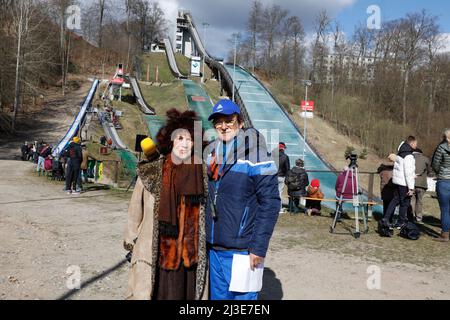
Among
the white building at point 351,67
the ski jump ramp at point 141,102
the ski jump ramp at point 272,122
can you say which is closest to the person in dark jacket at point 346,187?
the ski jump ramp at point 272,122

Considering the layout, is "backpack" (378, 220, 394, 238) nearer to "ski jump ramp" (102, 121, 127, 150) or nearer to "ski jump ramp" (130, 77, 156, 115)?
"ski jump ramp" (102, 121, 127, 150)

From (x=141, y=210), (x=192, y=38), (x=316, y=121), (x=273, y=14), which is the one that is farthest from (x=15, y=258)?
(x=273, y=14)

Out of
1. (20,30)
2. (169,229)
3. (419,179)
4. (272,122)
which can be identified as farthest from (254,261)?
(20,30)

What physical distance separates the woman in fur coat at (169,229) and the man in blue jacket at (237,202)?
10 cm

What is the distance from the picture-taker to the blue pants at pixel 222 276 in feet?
10.3

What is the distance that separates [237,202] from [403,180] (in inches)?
247

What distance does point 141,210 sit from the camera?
311 cm

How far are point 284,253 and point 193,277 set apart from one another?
4.11m

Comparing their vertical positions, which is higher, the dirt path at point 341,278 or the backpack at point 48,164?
the backpack at point 48,164

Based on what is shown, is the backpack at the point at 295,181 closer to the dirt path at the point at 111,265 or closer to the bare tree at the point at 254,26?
the dirt path at the point at 111,265

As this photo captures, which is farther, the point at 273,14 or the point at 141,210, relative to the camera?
the point at 273,14

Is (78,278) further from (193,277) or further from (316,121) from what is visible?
(316,121)

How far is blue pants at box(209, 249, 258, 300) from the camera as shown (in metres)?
3.12

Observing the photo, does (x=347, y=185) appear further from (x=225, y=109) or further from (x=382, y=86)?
(x=382, y=86)
